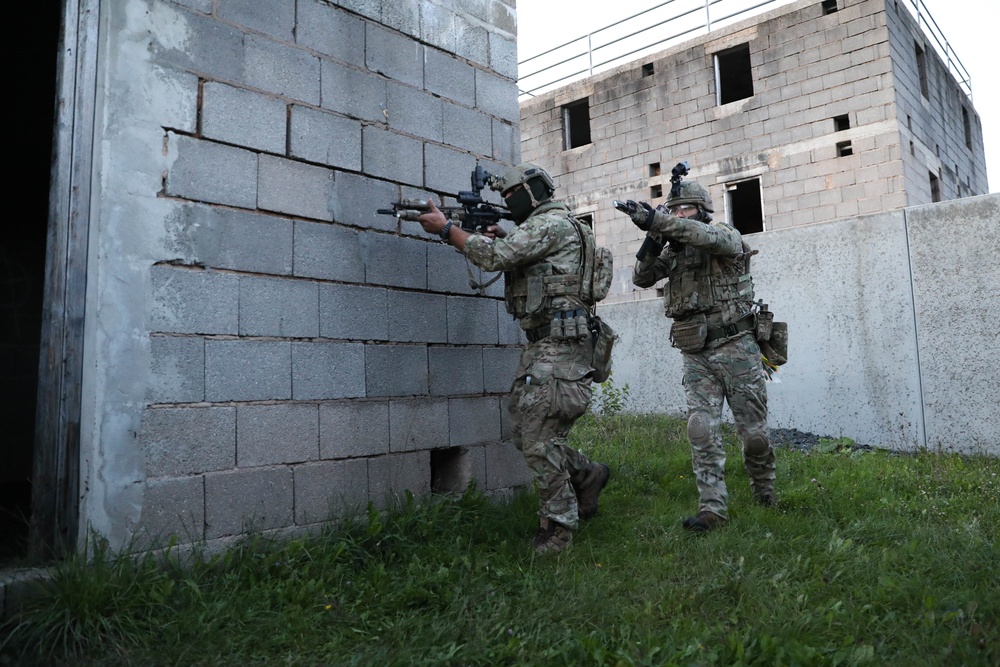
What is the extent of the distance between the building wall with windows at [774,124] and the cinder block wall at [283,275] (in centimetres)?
764

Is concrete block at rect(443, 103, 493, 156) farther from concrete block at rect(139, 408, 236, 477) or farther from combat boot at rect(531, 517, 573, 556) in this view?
combat boot at rect(531, 517, 573, 556)

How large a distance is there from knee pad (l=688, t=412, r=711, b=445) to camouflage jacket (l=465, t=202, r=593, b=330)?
97cm

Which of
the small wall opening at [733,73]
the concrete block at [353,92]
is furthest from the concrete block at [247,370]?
the small wall opening at [733,73]

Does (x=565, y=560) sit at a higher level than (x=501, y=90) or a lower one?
lower

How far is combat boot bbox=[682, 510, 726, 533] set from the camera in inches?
147

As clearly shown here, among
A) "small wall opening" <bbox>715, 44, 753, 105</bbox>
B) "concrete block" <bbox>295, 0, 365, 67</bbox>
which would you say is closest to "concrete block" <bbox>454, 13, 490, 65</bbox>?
"concrete block" <bbox>295, 0, 365, 67</bbox>

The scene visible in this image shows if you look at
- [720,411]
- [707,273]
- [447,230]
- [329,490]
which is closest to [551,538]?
[329,490]

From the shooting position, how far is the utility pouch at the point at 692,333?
13.7 ft

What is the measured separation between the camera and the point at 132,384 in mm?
2830

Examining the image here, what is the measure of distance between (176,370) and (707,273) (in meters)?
2.85

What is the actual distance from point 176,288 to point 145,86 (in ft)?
2.67

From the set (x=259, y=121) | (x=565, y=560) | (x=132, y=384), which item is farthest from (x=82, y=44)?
(x=565, y=560)

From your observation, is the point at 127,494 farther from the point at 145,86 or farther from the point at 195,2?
the point at 195,2

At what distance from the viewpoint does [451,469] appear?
13.6 ft
